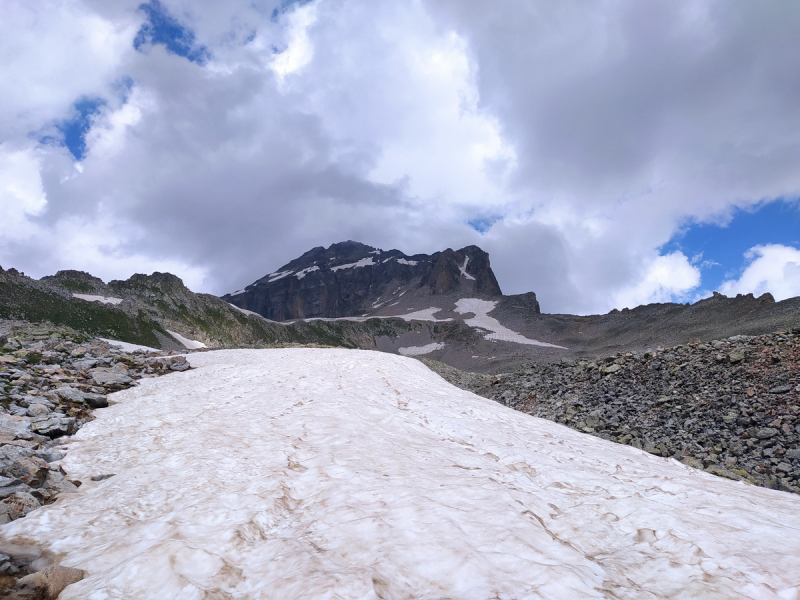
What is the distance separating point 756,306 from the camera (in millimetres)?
78125

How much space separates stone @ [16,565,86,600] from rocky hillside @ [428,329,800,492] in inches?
564

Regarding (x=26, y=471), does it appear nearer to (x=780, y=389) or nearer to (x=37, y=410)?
(x=37, y=410)

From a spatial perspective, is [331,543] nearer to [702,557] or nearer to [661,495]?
[702,557]

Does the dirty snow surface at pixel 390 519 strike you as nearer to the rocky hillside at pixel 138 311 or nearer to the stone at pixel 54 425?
the stone at pixel 54 425

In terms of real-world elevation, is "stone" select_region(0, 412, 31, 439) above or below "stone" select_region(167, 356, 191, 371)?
below

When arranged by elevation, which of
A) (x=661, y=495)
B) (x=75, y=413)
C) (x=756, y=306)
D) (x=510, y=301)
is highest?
(x=510, y=301)

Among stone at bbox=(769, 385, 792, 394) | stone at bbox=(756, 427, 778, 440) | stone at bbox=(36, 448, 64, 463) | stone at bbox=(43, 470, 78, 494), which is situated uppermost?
stone at bbox=(769, 385, 792, 394)

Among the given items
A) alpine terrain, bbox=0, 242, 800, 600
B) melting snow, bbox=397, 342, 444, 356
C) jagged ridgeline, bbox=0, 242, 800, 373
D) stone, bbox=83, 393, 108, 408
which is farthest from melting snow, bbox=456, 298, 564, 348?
stone, bbox=83, 393, 108, 408

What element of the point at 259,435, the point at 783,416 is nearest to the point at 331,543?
the point at 259,435

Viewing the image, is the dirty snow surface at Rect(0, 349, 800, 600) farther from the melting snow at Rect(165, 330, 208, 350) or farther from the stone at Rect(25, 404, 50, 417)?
the melting snow at Rect(165, 330, 208, 350)

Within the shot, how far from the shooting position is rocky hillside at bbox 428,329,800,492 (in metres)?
12.1

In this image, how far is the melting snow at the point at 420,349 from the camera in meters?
133

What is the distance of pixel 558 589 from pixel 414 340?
14289 centimetres

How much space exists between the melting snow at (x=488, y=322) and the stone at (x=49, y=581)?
424 ft
